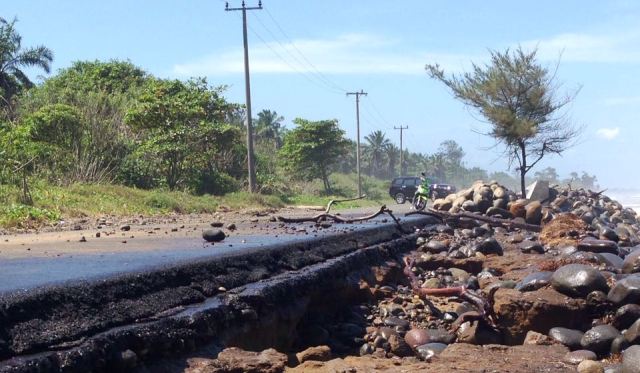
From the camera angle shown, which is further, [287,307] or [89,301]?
[287,307]

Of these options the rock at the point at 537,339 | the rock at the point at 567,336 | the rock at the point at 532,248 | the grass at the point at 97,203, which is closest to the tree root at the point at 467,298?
the rock at the point at 537,339

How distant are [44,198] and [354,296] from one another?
1093 centimetres

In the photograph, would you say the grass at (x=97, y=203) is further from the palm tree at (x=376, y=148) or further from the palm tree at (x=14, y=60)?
the palm tree at (x=376, y=148)

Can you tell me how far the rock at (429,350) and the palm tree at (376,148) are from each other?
7923cm

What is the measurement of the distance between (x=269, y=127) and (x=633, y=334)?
2342 inches

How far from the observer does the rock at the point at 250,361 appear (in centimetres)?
525

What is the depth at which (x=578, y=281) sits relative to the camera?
327 inches

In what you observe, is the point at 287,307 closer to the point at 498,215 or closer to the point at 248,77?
the point at 498,215

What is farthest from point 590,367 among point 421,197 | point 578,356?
point 421,197

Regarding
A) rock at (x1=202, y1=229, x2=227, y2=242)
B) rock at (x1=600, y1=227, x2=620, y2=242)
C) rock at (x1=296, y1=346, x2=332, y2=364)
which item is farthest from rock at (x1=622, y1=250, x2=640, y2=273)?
rock at (x1=202, y1=229, x2=227, y2=242)

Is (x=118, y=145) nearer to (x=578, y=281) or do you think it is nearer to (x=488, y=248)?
(x=488, y=248)

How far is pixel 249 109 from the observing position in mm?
29469

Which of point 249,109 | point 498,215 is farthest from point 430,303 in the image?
point 249,109

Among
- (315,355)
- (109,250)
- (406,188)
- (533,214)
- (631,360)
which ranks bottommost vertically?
(631,360)
